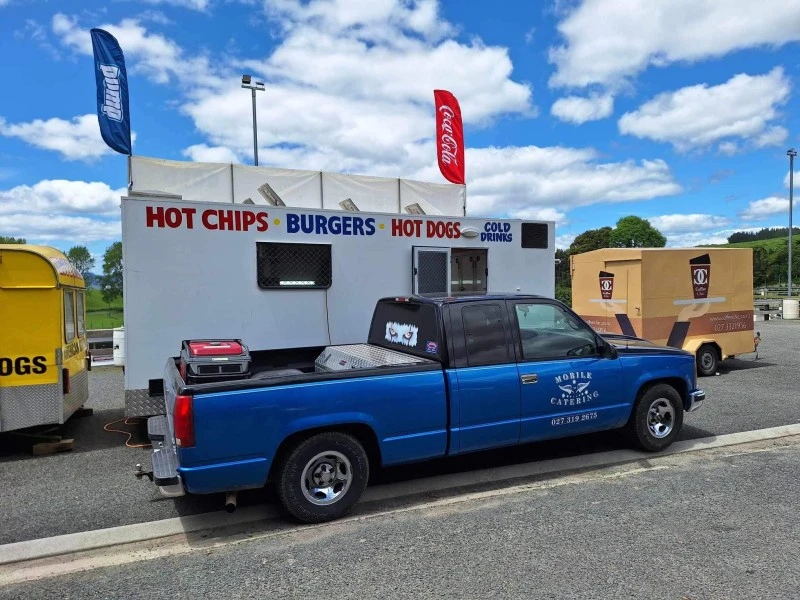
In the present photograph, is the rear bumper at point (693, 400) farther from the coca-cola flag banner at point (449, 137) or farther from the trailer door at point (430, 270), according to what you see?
the coca-cola flag banner at point (449, 137)

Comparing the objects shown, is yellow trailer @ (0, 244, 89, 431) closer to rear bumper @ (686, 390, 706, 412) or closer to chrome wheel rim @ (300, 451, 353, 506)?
chrome wheel rim @ (300, 451, 353, 506)

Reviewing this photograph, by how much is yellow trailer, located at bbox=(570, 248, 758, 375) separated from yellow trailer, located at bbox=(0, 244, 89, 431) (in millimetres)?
9344

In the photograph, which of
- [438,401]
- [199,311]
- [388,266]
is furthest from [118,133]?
[438,401]

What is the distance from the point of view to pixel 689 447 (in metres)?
6.02

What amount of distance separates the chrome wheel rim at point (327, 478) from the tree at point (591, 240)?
6459 centimetres

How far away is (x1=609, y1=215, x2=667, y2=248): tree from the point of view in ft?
228

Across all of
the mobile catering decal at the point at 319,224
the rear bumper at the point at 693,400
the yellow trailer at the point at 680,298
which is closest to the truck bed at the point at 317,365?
the mobile catering decal at the point at 319,224

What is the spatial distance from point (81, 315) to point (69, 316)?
98 centimetres

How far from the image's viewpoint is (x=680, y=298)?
35.8ft

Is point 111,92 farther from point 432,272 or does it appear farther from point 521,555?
point 521,555

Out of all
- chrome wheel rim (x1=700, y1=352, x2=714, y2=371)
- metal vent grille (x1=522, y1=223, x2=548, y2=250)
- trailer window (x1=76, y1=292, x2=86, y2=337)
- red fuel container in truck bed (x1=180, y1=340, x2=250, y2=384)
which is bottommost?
chrome wheel rim (x1=700, y1=352, x2=714, y2=371)

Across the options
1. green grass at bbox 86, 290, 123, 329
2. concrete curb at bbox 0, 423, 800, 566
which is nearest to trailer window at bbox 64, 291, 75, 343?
concrete curb at bbox 0, 423, 800, 566

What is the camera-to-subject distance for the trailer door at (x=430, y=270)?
25.0 feet

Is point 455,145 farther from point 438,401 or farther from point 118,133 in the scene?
point 438,401
